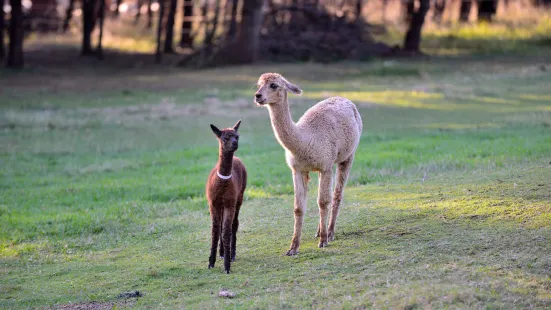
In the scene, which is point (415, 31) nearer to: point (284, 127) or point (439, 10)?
point (439, 10)

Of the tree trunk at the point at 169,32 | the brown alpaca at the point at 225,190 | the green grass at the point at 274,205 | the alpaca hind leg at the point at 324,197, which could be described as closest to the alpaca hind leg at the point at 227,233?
the brown alpaca at the point at 225,190

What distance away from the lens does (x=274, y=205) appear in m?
11.5

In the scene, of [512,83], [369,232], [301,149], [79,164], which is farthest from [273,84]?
[512,83]

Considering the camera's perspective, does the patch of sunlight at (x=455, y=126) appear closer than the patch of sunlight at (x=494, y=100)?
Yes

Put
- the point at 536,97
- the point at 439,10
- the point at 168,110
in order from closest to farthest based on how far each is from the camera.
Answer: the point at 536,97 → the point at 168,110 → the point at 439,10

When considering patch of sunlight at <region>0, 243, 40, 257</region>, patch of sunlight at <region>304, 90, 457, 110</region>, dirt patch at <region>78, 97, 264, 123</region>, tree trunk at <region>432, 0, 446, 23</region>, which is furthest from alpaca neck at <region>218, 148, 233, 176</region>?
A: tree trunk at <region>432, 0, 446, 23</region>

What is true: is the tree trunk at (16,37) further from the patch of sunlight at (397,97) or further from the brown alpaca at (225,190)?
the brown alpaca at (225,190)

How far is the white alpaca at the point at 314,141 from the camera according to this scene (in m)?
8.28

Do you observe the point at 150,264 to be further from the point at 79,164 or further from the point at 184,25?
the point at 184,25

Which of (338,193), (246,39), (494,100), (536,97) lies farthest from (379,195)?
(246,39)

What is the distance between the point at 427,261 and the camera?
7.52 m

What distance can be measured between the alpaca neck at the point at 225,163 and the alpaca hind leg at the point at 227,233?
1.41 ft

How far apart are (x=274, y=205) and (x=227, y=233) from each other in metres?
3.35

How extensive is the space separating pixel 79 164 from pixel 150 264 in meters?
7.91
